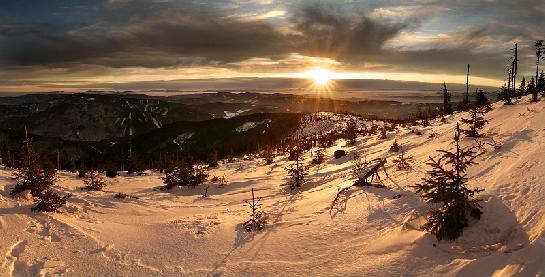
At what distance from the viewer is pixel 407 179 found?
9.62 metres

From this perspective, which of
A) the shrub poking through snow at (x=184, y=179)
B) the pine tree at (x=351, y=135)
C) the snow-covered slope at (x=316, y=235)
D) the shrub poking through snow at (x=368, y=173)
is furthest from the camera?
the pine tree at (x=351, y=135)

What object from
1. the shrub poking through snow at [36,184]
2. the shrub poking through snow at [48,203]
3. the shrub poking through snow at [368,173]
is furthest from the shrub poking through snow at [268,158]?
the shrub poking through snow at [48,203]

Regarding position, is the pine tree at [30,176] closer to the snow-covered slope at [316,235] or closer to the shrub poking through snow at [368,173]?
the snow-covered slope at [316,235]

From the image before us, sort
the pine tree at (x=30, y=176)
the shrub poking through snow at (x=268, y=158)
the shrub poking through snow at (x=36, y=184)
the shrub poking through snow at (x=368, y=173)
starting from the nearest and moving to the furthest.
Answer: the shrub poking through snow at (x=36, y=184) < the pine tree at (x=30, y=176) < the shrub poking through snow at (x=368, y=173) < the shrub poking through snow at (x=268, y=158)

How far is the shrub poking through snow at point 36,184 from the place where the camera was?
8.68 m

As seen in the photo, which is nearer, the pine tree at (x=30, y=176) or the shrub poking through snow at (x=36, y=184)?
the shrub poking through snow at (x=36, y=184)

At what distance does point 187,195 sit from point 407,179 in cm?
893

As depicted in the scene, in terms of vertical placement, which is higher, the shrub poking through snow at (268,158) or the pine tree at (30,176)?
the pine tree at (30,176)

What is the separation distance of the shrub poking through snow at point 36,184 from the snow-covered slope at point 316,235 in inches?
12.4

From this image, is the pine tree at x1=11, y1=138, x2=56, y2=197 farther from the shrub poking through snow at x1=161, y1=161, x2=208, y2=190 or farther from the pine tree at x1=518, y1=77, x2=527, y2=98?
the pine tree at x1=518, y1=77, x2=527, y2=98

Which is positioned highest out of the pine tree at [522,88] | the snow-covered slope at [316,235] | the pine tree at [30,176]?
the pine tree at [522,88]

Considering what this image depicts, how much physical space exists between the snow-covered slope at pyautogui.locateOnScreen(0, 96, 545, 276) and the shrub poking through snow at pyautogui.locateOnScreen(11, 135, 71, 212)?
1.03ft

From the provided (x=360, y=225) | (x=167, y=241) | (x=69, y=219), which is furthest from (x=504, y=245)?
(x=69, y=219)

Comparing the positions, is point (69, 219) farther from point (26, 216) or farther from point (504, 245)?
point (504, 245)
